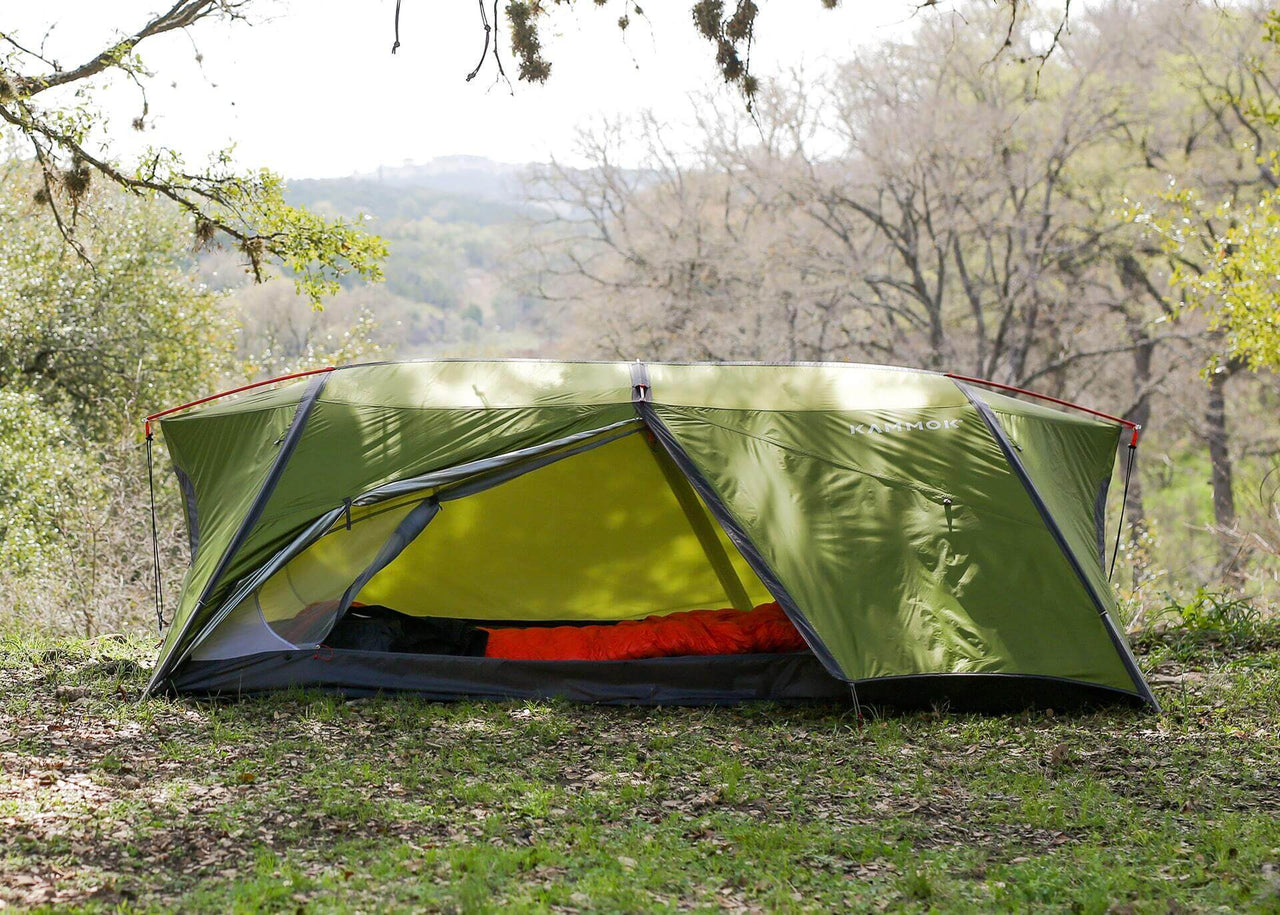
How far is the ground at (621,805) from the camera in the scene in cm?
325

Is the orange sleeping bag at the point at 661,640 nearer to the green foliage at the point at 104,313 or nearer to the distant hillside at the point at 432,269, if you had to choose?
the green foliage at the point at 104,313

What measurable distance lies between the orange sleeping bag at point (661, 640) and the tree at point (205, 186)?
129 inches

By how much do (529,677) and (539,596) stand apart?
4.78ft

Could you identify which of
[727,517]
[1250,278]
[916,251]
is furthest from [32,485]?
[916,251]

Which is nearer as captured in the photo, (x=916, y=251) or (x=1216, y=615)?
(x=1216, y=615)

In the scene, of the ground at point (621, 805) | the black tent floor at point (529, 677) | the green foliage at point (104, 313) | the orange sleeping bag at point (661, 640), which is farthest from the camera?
the green foliage at point (104, 313)

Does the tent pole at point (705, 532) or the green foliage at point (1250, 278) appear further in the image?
the green foliage at point (1250, 278)

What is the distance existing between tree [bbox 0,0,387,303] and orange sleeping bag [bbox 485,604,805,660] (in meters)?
3.28

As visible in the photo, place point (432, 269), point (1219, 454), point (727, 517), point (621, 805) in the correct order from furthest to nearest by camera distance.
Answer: point (432, 269) → point (1219, 454) → point (727, 517) → point (621, 805)

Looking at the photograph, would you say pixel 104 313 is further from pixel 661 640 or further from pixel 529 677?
pixel 661 640

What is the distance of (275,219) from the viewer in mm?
7586

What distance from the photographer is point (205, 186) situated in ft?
24.6

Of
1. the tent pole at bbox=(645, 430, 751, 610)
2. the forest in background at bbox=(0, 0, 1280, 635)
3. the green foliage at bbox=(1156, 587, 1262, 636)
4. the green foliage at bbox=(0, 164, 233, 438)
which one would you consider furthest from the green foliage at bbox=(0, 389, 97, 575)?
the green foliage at bbox=(1156, 587, 1262, 636)

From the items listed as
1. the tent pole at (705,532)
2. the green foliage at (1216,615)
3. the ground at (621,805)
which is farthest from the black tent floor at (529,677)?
the green foliage at (1216,615)
